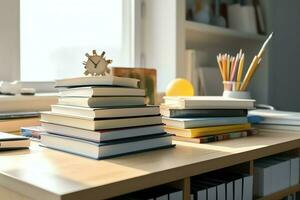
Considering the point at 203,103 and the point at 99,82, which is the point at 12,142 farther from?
the point at 203,103

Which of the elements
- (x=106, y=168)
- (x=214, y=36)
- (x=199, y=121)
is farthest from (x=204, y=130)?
(x=214, y=36)

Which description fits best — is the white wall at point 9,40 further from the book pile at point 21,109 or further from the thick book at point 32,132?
the thick book at point 32,132

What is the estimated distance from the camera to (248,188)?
1.01 meters

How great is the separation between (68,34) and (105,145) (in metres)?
0.86

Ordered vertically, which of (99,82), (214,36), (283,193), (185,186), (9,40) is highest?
(214,36)

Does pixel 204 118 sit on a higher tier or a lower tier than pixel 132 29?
lower

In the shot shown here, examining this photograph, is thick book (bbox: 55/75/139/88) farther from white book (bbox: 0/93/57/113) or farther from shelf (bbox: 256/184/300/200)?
shelf (bbox: 256/184/300/200)

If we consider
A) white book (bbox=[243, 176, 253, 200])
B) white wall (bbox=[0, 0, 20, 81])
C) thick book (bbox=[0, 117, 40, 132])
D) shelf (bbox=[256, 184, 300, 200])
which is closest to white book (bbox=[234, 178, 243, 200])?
white book (bbox=[243, 176, 253, 200])

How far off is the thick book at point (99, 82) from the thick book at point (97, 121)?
8 cm

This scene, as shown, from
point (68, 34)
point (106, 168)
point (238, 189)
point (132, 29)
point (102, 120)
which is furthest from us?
point (132, 29)

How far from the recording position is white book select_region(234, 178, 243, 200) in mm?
979

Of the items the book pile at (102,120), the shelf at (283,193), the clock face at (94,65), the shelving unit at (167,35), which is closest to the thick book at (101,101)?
the book pile at (102,120)

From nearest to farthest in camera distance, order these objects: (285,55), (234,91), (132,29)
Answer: (234,91) < (132,29) < (285,55)

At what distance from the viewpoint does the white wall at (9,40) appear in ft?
4.31
